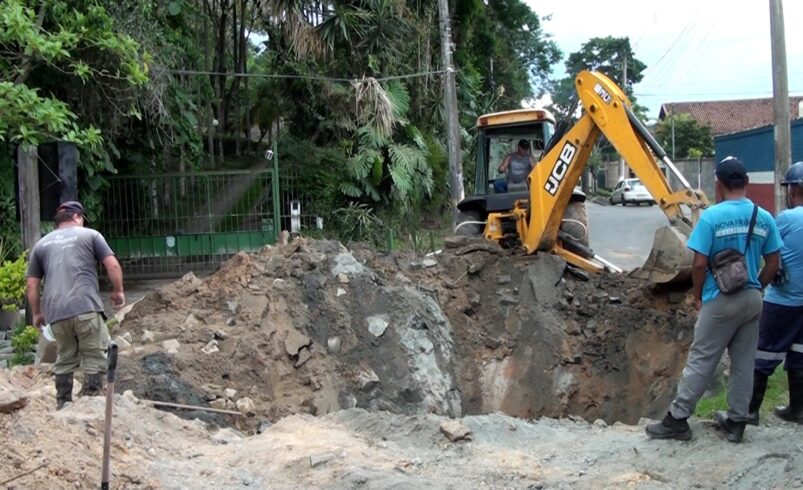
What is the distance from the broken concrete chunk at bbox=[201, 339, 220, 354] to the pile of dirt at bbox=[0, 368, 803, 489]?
5.55ft

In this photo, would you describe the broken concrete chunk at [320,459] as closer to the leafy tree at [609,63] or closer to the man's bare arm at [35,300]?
the man's bare arm at [35,300]

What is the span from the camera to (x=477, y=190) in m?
12.8

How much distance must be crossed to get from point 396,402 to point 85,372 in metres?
3.48

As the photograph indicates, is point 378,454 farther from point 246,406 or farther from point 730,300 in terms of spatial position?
point 730,300

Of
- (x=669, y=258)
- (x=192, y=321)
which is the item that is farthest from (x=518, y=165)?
(x=192, y=321)

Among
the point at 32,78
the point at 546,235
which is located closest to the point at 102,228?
the point at 32,78

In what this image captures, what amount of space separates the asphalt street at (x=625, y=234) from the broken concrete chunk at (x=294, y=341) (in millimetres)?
7525

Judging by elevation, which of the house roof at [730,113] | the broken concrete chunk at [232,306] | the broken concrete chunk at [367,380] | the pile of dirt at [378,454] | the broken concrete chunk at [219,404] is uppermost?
the house roof at [730,113]

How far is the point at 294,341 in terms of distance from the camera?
9.10m

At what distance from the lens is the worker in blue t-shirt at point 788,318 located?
582 cm

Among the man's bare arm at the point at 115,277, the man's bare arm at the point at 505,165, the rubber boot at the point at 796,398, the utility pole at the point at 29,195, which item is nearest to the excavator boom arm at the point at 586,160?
the man's bare arm at the point at 505,165

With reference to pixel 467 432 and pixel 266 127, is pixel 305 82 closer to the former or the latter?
pixel 266 127

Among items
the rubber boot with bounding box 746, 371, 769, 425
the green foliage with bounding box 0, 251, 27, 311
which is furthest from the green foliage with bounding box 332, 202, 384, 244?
the rubber boot with bounding box 746, 371, 769, 425

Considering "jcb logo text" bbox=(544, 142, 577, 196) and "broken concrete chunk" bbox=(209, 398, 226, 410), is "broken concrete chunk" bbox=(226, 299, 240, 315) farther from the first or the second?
"jcb logo text" bbox=(544, 142, 577, 196)
